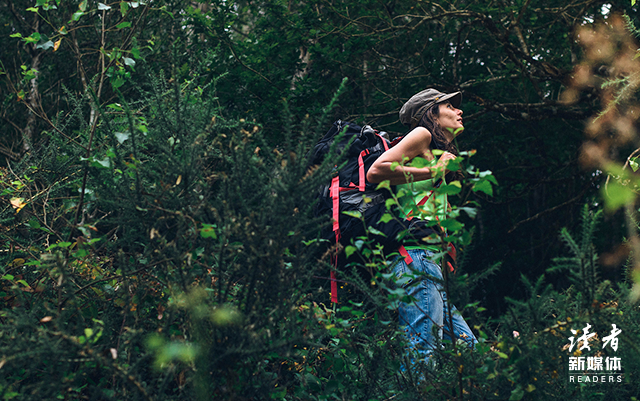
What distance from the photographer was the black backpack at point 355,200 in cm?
250

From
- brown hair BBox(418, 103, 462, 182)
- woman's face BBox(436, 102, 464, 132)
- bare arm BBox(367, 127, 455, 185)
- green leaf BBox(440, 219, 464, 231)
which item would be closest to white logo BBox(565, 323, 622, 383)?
green leaf BBox(440, 219, 464, 231)

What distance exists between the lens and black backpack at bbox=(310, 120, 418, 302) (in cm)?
250

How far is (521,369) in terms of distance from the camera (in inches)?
69.4

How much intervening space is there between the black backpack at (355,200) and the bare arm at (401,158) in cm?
10

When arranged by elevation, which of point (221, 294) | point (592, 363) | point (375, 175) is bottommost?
point (592, 363)

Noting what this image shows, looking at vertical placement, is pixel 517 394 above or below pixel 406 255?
below

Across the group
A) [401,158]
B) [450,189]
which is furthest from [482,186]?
[401,158]

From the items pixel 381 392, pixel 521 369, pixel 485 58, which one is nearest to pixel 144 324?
pixel 381 392

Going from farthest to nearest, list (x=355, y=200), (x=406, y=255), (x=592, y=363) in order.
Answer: (x=355, y=200), (x=406, y=255), (x=592, y=363)

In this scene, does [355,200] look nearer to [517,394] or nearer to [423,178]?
[423,178]

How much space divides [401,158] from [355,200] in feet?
0.98

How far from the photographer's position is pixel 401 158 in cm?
253

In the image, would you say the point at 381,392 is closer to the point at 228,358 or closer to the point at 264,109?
the point at 228,358

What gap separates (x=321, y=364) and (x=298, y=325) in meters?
0.59
